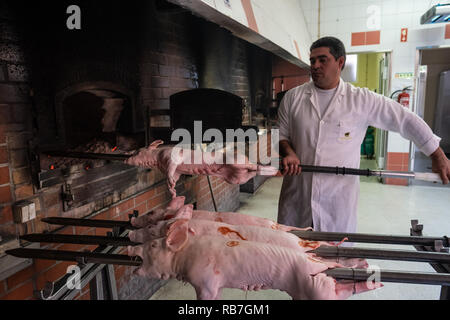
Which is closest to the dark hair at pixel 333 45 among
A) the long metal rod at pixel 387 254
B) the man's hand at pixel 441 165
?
the man's hand at pixel 441 165

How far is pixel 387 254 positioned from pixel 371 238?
0.15m

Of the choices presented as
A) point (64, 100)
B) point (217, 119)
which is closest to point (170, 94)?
point (217, 119)

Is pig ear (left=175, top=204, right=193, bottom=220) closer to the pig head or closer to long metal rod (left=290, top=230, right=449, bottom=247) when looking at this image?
the pig head

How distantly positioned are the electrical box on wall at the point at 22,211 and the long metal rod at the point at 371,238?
4.01 feet

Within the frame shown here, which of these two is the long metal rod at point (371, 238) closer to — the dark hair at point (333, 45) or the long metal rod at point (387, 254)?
the long metal rod at point (387, 254)

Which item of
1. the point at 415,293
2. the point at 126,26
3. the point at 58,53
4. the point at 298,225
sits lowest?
the point at 415,293

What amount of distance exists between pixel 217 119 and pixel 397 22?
4.39 meters

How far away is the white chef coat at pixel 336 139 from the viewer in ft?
6.74

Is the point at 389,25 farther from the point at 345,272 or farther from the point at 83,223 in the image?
the point at 83,223

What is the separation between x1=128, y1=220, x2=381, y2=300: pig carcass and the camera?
1046 millimetres

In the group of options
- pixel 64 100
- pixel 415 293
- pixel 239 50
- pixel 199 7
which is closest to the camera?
pixel 199 7

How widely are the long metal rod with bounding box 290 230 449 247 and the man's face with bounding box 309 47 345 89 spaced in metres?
1.13

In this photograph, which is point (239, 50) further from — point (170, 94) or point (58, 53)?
point (58, 53)

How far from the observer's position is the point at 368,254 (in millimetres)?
1186
